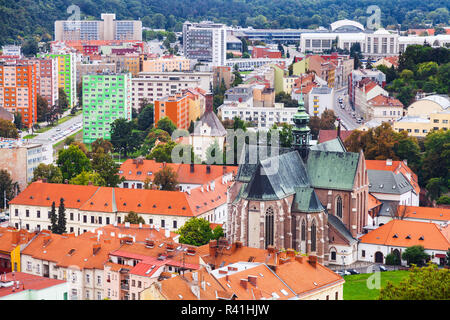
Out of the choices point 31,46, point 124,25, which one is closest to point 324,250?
point 31,46

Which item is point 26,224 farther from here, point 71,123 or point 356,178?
point 71,123

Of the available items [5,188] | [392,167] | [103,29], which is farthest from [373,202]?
[103,29]

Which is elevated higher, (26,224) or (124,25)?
(124,25)

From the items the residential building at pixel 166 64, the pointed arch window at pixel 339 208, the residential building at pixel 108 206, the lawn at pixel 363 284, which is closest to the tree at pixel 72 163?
the residential building at pixel 108 206

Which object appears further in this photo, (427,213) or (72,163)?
(72,163)

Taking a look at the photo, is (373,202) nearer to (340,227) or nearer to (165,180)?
(340,227)

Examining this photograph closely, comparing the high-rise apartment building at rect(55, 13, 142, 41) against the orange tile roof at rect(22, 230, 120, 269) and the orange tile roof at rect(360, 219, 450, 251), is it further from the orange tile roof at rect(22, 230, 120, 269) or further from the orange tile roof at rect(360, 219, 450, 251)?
the orange tile roof at rect(22, 230, 120, 269)
